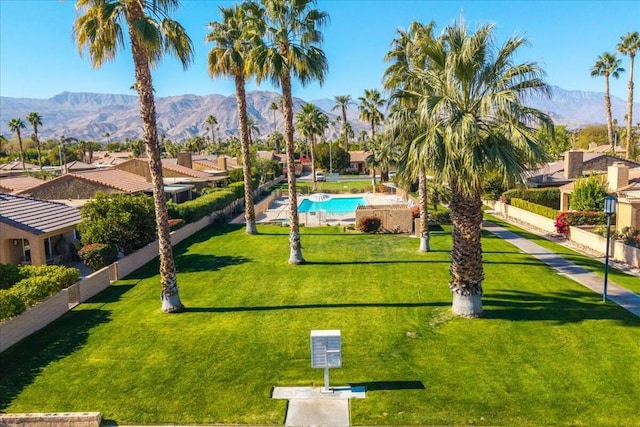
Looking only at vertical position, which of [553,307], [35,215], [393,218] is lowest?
[553,307]

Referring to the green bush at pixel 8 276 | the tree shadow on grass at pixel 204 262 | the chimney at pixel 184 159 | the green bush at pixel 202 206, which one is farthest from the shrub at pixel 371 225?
the chimney at pixel 184 159

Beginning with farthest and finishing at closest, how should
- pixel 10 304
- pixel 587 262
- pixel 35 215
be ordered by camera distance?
1. pixel 587 262
2. pixel 35 215
3. pixel 10 304

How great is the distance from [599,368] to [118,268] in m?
18.5

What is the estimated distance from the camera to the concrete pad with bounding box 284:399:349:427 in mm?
10203

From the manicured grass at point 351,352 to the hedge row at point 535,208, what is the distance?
13.8 metres

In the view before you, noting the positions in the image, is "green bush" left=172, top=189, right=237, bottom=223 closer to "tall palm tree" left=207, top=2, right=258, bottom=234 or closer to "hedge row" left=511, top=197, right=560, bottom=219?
"tall palm tree" left=207, top=2, right=258, bottom=234

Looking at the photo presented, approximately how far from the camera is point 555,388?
11383 millimetres

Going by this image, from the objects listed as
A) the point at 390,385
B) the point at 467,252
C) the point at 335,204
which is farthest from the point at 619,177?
the point at 390,385

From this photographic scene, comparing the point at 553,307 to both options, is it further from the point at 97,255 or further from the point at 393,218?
the point at 97,255

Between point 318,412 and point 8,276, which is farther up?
point 8,276

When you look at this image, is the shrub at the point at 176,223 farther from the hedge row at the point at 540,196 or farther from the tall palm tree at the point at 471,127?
the hedge row at the point at 540,196

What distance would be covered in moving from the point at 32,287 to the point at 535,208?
33.1 meters

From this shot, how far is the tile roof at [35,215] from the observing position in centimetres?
2152

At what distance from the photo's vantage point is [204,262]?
80.4ft
